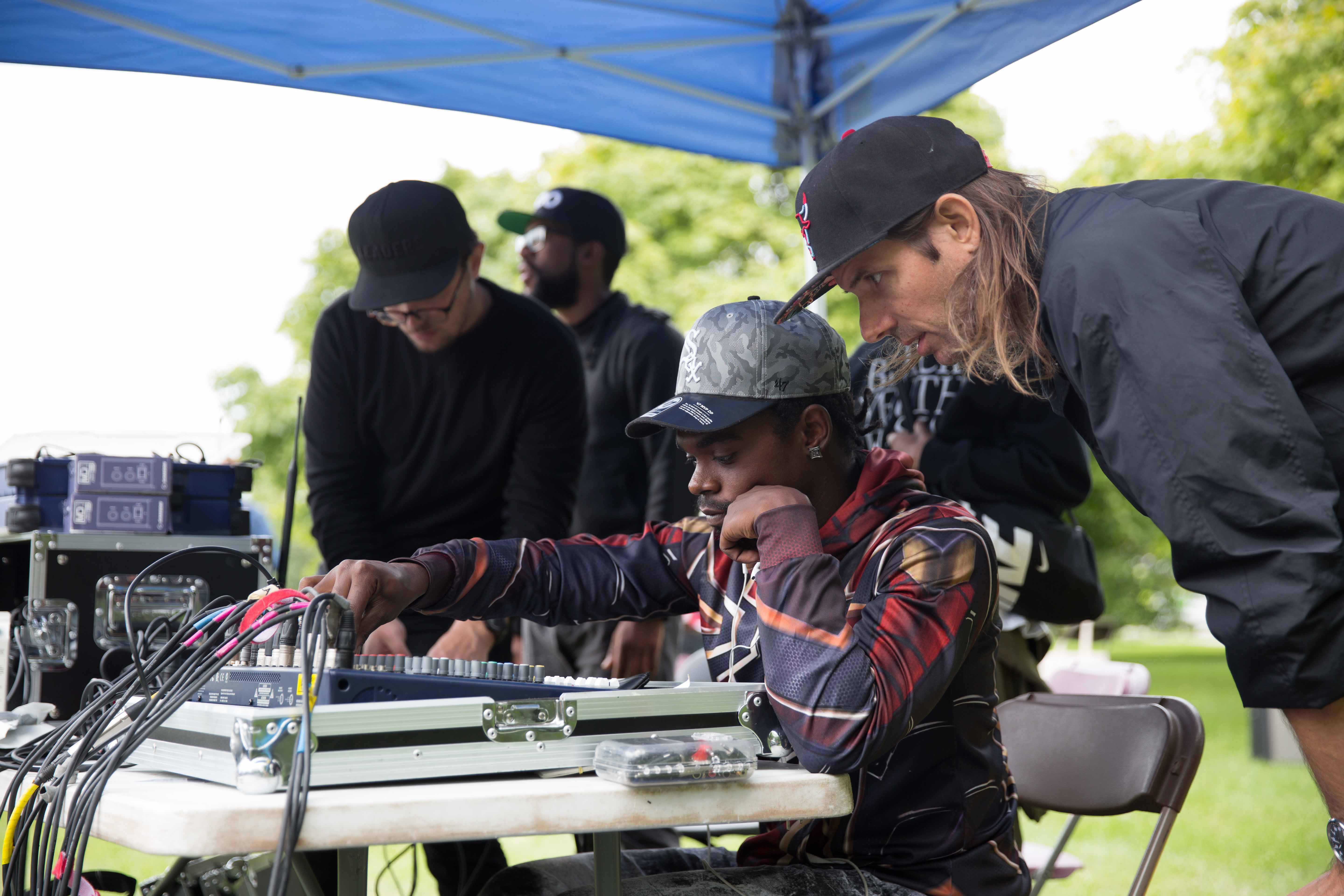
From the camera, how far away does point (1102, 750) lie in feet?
8.29

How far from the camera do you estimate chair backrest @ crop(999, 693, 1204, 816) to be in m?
2.38

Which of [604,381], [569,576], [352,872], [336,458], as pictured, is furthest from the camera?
[604,381]

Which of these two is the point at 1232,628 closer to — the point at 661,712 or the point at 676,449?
the point at 661,712

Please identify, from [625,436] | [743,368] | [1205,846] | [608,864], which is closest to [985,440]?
[625,436]

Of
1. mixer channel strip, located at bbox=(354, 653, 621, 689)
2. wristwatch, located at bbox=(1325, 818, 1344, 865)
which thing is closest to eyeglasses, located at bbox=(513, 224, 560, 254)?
mixer channel strip, located at bbox=(354, 653, 621, 689)

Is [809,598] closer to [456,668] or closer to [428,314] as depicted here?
[456,668]

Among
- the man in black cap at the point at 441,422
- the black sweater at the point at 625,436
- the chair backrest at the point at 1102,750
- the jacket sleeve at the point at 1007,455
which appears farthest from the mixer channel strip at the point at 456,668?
the black sweater at the point at 625,436

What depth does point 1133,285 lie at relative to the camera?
4.18 feet

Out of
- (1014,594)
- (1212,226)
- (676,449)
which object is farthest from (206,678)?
(676,449)

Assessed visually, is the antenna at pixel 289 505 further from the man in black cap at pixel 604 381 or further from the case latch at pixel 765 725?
the case latch at pixel 765 725

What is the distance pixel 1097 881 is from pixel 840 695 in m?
4.32

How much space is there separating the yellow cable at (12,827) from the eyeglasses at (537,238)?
3202mm

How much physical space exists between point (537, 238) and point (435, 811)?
343 cm

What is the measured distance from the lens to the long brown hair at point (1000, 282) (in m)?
1.53
